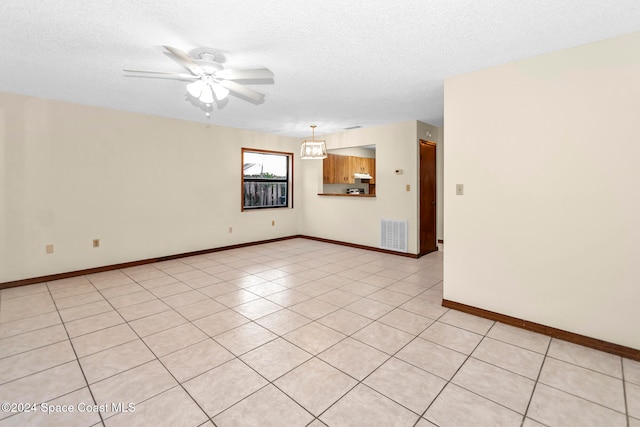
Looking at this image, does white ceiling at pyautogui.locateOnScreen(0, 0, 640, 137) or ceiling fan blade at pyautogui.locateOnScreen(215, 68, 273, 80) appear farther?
ceiling fan blade at pyautogui.locateOnScreen(215, 68, 273, 80)

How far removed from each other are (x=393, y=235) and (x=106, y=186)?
15.6ft

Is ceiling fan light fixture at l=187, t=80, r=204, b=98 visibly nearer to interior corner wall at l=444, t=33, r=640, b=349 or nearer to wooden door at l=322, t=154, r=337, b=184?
interior corner wall at l=444, t=33, r=640, b=349

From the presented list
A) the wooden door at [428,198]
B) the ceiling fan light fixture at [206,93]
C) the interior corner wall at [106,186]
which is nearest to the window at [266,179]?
the interior corner wall at [106,186]

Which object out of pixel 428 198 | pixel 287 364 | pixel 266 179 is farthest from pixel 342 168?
pixel 287 364

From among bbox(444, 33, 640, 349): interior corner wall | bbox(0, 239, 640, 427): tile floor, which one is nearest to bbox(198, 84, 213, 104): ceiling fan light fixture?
bbox(0, 239, 640, 427): tile floor

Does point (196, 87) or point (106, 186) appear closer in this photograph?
point (196, 87)

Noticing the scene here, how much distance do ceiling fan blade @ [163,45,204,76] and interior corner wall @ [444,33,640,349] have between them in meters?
2.43

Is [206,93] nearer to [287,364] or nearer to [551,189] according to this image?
[287,364]

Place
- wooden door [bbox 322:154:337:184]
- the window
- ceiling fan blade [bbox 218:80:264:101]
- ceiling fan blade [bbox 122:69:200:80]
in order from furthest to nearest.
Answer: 1. wooden door [bbox 322:154:337:184]
2. the window
3. ceiling fan blade [bbox 218:80:264:101]
4. ceiling fan blade [bbox 122:69:200:80]

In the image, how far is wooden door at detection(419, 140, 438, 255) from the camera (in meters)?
5.41

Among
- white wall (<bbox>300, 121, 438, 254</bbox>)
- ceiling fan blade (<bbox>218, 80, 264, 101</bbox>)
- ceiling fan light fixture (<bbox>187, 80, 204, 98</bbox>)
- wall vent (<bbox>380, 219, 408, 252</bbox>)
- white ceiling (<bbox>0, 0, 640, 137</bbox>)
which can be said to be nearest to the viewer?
white ceiling (<bbox>0, 0, 640, 137</bbox>)

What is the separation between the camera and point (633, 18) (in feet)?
6.60

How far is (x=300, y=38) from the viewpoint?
2326 mm

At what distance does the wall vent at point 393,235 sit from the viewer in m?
5.41
